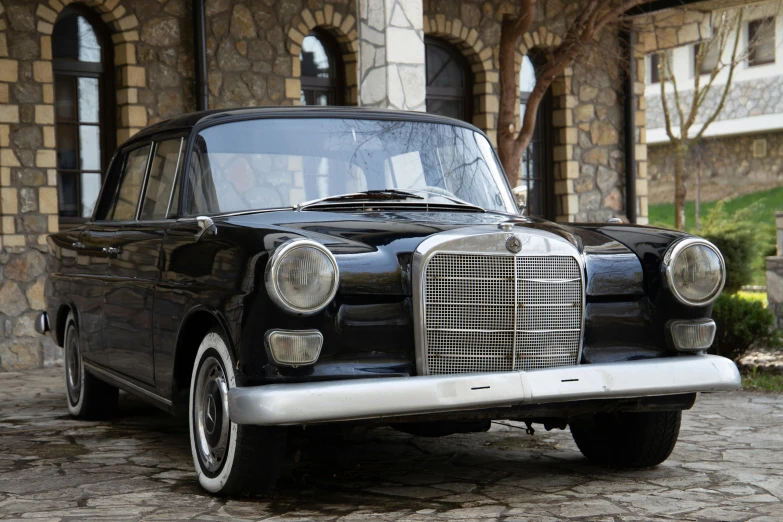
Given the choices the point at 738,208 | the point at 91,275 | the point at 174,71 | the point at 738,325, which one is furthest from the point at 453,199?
the point at 738,208

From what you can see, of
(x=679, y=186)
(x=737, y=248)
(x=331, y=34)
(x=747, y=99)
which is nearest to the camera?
(x=331, y=34)

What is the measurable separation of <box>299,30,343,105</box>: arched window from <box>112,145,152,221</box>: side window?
5.64 metres

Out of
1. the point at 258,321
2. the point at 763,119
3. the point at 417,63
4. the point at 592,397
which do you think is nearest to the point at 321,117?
the point at 258,321

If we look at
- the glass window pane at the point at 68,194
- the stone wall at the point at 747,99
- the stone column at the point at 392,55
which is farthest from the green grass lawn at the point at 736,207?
the stone column at the point at 392,55

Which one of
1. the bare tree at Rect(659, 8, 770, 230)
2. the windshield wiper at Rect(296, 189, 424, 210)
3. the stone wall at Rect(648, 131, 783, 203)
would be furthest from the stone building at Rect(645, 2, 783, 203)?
the windshield wiper at Rect(296, 189, 424, 210)

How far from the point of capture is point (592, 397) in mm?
4113

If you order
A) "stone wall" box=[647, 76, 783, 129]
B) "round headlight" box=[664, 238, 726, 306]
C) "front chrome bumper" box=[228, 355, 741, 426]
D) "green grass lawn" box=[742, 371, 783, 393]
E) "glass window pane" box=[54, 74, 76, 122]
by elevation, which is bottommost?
"green grass lawn" box=[742, 371, 783, 393]

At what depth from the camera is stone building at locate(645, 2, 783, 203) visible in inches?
1120

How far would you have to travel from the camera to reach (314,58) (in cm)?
1161

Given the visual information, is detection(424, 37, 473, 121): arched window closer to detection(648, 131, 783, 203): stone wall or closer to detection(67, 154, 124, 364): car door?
detection(67, 154, 124, 364): car door

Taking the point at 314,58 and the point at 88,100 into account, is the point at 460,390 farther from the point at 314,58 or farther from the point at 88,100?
the point at 314,58

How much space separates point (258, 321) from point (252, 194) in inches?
40.6

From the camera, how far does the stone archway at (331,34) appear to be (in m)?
11.1

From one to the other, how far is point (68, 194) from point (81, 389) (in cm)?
418
